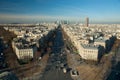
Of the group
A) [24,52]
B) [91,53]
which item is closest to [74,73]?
[91,53]

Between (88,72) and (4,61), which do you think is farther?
(4,61)

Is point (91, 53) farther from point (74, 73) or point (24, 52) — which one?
point (24, 52)

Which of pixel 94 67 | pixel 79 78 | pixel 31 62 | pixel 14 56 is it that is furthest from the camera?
pixel 14 56

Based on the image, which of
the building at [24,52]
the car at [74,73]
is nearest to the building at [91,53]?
the car at [74,73]

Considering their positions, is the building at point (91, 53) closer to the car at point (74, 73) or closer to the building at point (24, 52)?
the car at point (74, 73)

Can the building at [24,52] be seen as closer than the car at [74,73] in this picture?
No

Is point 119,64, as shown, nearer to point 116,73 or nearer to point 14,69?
point 116,73

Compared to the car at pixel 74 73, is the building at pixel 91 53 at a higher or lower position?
higher

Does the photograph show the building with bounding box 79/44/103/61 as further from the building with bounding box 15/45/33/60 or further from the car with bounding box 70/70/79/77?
the building with bounding box 15/45/33/60

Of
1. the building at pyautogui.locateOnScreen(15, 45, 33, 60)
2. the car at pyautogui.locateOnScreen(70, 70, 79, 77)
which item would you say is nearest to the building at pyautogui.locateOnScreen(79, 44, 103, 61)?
the car at pyautogui.locateOnScreen(70, 70, 79, 77)

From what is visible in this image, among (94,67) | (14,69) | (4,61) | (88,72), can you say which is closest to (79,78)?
(88,72)

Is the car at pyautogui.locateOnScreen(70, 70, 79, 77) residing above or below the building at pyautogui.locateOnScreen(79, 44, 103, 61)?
below
